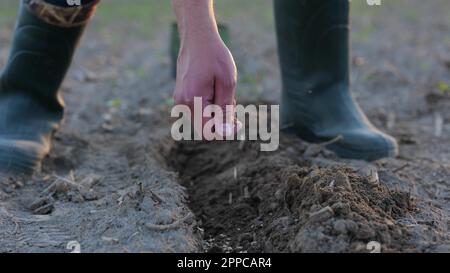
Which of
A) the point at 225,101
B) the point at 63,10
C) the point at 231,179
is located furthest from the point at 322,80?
the point at 225,101

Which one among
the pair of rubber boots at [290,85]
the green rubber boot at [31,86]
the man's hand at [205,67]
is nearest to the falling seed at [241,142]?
the pair of rubber boots at [290,85]

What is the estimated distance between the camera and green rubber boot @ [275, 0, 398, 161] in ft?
8.32

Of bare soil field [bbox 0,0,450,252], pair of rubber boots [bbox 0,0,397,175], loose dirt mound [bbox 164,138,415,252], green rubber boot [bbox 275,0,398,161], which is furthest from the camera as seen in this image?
green rubber boot [bbox 275,0,398,161]

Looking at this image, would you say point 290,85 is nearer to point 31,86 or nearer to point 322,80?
point 322,80

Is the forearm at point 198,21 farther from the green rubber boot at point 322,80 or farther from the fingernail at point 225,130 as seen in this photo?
the green rubber boot at point 322,80

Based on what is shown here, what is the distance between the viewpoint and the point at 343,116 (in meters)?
2.62

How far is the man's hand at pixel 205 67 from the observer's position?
161cm

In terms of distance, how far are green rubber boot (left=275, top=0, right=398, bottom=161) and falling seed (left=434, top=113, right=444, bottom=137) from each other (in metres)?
0.59

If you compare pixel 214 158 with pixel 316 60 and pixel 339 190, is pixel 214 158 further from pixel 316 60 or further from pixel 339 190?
pixel 339 190

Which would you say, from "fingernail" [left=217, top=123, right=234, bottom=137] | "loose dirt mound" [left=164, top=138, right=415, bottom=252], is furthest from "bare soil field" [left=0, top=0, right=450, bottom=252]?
"fingernail" [left=217, top=123, right=234, bottom=137]

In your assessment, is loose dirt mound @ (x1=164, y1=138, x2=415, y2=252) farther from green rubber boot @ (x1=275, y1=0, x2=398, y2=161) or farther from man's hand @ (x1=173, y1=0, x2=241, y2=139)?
man's hand @ (x1=173, y1=0, x2=241, y2=139)

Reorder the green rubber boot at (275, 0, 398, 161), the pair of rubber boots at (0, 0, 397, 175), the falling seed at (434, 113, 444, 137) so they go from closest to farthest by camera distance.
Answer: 1. the pair of rubber boots at (0, 0, 397, 175)
2. the green rubber boot at (275, 0, 398, 161)
3. the falling seed at (434, 113, 444, 137)

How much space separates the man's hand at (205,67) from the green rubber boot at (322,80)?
980mm
